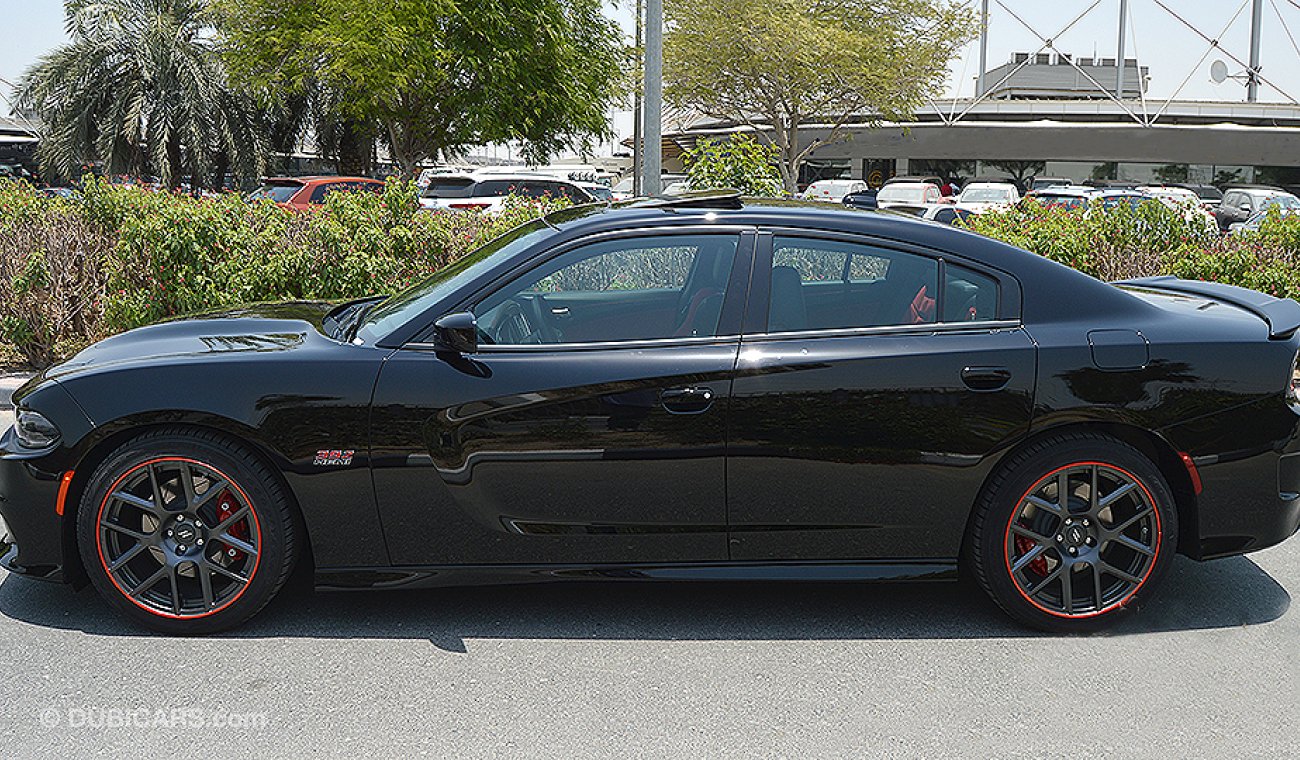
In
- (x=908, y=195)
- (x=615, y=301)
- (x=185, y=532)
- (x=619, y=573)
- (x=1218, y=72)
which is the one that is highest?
(x=1218, y=72)

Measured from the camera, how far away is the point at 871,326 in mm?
4301

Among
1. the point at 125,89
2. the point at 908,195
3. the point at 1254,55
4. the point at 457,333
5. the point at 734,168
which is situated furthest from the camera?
the point at 1254,55

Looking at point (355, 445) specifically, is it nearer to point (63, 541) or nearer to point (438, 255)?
point (63, 541)

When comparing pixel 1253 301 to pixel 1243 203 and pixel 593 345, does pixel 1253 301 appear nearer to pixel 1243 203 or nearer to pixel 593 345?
pixel 593 345

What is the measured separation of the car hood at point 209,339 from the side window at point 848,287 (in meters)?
1.65

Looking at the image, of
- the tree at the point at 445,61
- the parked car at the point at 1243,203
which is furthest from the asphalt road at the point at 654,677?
the parked car at the point at 1243,203

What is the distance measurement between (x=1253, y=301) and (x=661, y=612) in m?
2.65

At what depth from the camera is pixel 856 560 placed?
14.0 feet

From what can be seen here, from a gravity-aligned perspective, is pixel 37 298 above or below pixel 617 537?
above

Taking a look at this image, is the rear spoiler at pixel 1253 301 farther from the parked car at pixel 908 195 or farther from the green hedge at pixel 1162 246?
the parked car at pixel 908 195

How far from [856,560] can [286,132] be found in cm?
3331

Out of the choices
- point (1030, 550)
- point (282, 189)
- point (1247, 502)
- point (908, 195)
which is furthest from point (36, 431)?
point (908, 195)

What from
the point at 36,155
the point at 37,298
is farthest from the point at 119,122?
the point at 37,298

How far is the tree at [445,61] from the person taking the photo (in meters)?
26.9
